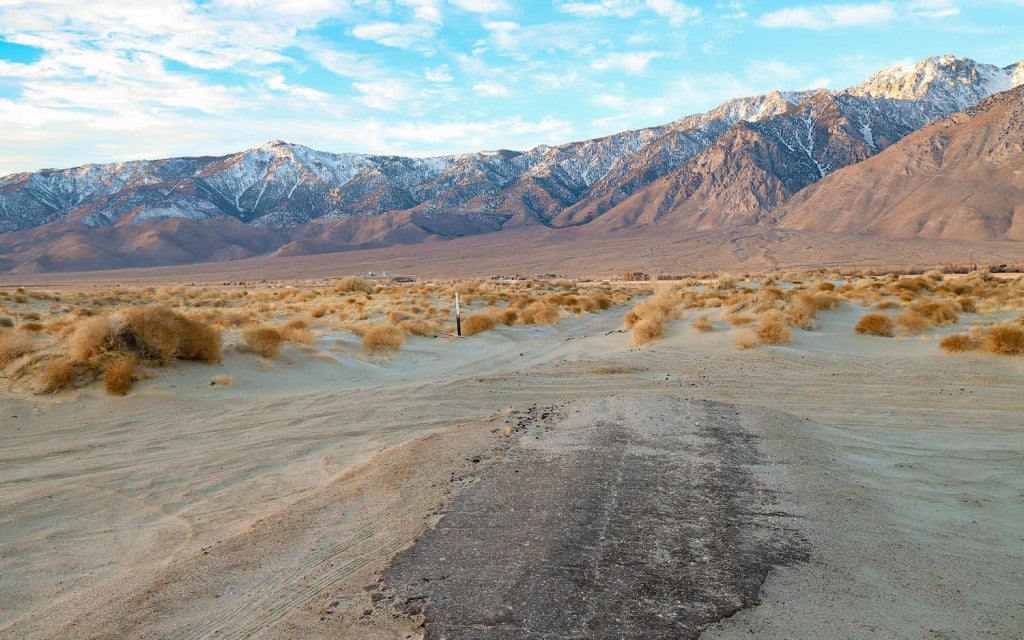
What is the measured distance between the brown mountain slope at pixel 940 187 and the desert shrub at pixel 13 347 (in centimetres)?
12747

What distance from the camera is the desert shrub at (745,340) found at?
1658cm

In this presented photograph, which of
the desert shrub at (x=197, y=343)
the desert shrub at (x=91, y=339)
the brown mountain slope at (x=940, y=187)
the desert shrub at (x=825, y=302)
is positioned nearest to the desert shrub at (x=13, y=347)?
the desert shrub at (x=91, y=339)

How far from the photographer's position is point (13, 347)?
495 inches

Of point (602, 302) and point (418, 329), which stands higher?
point (418, 329)

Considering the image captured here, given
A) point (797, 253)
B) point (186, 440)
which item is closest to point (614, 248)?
point (797, 253)

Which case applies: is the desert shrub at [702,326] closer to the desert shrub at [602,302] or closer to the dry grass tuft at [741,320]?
the dry grass tuft at [741,320]

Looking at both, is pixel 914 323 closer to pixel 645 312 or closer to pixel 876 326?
pixel 876 326

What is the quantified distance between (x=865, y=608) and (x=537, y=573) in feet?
6.73

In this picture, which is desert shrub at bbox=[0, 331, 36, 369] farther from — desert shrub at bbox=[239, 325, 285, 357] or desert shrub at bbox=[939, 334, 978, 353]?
desert shrub at bbox=[939, 334, 978, 353]

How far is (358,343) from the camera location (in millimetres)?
18734

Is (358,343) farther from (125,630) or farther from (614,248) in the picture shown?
(614,248)

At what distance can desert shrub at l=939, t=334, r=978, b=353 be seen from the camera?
1502cm

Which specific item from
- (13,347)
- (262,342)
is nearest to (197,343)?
(262,342)

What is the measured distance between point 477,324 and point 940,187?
138 metres
